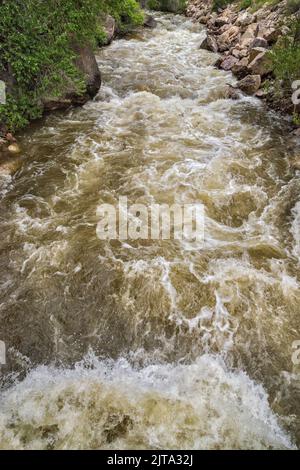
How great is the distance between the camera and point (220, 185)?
8492 mm

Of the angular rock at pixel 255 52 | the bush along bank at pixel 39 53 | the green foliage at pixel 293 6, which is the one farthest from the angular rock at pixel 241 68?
the bush along bank at pixel 39 53

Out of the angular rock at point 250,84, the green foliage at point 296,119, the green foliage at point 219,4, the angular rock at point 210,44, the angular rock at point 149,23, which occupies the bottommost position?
the green foliage at point 296,119

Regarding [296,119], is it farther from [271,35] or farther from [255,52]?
[271,35]

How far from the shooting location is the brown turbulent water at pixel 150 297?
4562mm

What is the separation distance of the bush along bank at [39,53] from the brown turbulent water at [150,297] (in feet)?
2.80

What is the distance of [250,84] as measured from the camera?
13.0 metres

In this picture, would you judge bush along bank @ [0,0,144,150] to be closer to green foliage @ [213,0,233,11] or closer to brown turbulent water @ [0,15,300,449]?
brown turbulent water @ [0,15,300,449]

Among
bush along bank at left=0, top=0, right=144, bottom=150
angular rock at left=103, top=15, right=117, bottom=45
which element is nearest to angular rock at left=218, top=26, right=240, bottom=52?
angular rock at left=103, top=15, right=117, bottom=45

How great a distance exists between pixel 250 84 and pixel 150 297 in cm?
1023

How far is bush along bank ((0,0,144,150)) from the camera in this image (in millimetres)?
9367

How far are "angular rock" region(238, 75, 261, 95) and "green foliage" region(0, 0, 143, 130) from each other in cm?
553

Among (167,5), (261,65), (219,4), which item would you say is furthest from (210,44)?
(167,5)

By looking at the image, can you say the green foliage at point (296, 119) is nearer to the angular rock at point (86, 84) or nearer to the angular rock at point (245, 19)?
the angular rock at point (86, 84)
